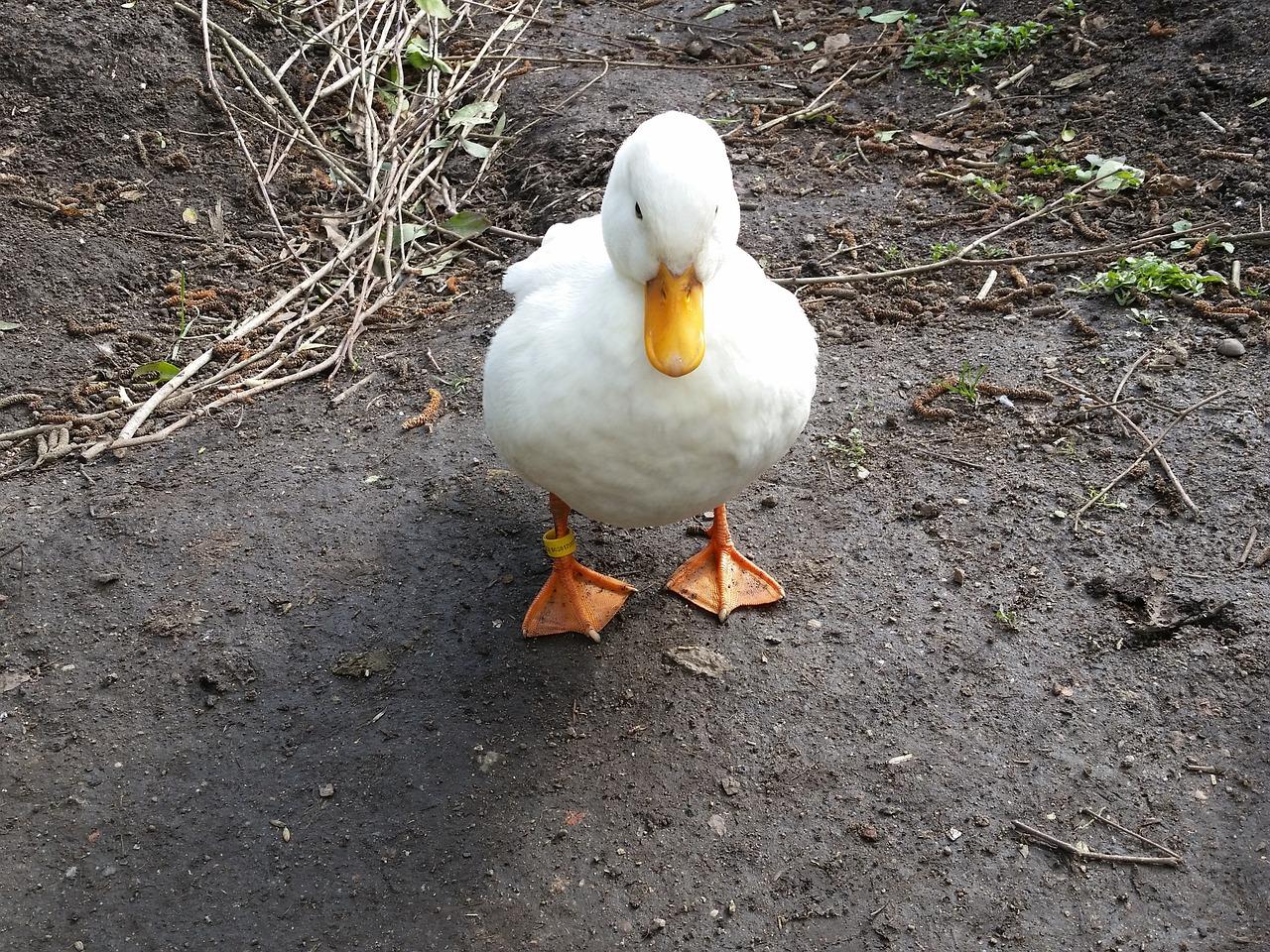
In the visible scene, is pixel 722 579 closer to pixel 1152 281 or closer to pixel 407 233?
pixel 1152 281

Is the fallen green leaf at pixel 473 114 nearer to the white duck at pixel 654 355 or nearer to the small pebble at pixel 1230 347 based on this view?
the white duck at pixel 654 355

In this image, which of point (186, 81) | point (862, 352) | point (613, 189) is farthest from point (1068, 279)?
point (186, 81)

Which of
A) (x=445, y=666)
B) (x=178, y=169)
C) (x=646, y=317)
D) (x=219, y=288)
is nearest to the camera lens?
(x=646, y=317)

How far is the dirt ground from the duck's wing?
3.13 ft

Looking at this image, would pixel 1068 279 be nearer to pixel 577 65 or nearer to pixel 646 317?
pixel 646 317

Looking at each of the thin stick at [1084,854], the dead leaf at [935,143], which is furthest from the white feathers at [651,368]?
the dead leaf at [935,143]

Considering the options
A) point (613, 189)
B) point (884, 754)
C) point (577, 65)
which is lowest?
point (884, 754)

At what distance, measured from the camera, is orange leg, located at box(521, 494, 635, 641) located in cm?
320

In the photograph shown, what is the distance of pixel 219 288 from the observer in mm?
4773

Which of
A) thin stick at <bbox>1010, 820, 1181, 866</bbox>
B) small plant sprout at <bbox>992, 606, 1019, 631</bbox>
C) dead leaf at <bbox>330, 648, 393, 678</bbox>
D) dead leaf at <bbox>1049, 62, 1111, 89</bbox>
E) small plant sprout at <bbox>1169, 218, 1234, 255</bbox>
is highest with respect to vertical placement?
dead leaf at <bbox>1049, 62, 1111, 89</bbox>

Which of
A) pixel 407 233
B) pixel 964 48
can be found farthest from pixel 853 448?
pixel 964 48

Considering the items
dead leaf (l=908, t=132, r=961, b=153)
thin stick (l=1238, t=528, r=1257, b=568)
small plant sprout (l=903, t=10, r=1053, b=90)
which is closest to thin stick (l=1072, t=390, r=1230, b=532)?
thin stick (l=1238, t=528, r=1257, b=568)

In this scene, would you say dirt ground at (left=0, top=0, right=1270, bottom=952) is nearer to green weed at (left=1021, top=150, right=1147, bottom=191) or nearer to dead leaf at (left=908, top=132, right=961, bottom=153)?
green weed at (left=1021, top=150, right=1147, bottom=191)

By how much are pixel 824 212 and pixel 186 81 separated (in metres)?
3.46
